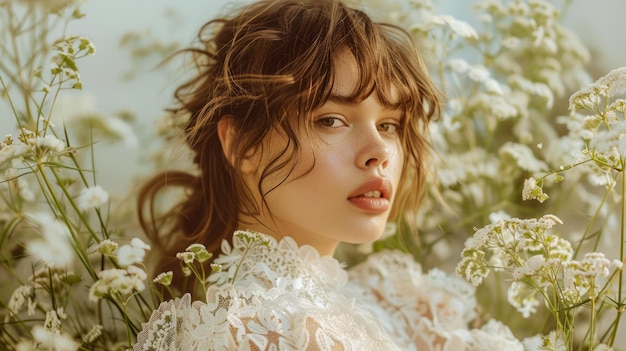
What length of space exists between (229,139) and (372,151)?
226mm

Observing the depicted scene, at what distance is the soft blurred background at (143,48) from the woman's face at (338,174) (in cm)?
50

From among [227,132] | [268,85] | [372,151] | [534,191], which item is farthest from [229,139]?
[534,191]

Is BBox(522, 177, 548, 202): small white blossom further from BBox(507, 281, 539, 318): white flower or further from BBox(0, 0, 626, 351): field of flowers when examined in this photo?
BBox(507, 281, 539, 318): white flower

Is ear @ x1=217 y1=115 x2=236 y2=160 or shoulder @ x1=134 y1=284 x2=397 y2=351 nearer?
shoulder @ x1=134 y1=284 x2=397 y2=351

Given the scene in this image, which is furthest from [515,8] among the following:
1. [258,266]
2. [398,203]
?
[258,266]

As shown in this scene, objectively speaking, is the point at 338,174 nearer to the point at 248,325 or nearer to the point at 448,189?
the point at 248,325

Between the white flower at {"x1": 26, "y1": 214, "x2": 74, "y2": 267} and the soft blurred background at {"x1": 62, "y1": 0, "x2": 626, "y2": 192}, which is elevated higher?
the soft blurred background at {"x1": 62, "y1": 0, "x2": 626, "y2": 192}

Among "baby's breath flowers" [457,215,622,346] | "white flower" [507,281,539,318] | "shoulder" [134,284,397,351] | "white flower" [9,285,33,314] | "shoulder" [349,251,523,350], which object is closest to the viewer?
"baby's breath flowers" [457,215,622,346]

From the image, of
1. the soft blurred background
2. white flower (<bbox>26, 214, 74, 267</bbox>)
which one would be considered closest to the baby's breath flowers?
white flower (<bbox>26, 214, 74, 267</bbox>)

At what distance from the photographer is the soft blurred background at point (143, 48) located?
4.70ft

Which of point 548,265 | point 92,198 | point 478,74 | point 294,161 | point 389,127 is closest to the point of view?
point 548,265

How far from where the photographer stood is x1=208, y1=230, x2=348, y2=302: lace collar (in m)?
0.99

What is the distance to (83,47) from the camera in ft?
2.99

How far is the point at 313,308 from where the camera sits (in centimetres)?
91
